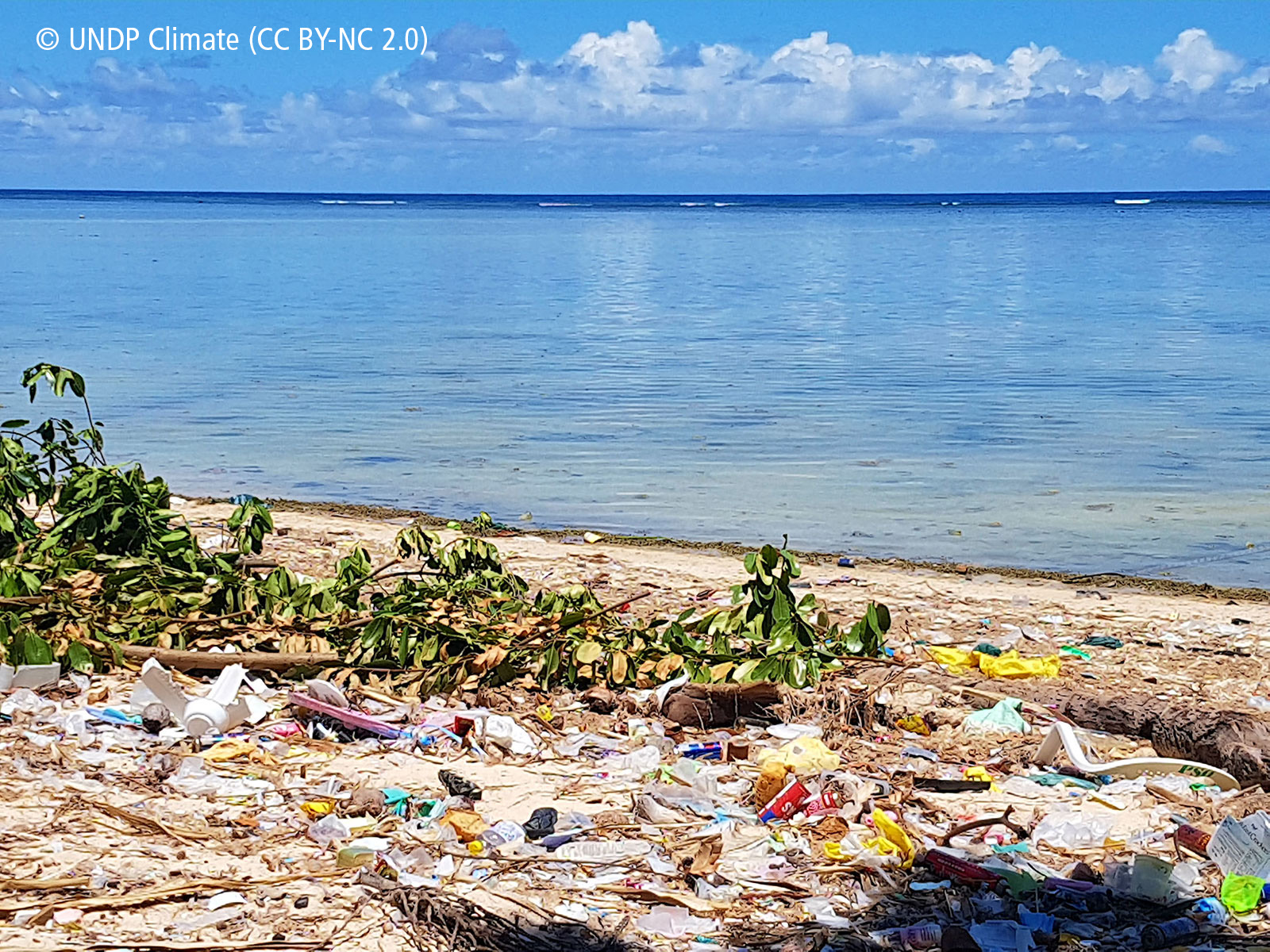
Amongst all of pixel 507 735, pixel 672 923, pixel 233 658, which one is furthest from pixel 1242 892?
pixel 233 658

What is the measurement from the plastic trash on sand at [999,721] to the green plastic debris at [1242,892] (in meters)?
1.23

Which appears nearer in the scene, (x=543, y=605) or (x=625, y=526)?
(x=543, y=605)

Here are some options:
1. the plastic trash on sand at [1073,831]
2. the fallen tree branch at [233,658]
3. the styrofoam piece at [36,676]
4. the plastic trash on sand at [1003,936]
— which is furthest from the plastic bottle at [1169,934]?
the styrofoam piece at [36,676]

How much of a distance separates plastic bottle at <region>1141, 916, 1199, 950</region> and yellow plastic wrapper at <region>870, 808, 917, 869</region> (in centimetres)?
62

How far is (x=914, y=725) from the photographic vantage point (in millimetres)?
4668

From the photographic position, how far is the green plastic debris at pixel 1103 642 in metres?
6.04

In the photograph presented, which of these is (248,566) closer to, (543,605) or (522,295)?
(543,605)

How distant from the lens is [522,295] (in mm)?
26812

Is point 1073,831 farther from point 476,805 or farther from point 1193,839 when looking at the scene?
point 476,805

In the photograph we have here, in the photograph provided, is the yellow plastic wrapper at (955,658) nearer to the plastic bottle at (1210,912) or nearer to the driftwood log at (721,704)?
the driftwood log at (721,704)

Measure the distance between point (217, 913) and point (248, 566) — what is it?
2.83 m

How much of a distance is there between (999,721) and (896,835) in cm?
111

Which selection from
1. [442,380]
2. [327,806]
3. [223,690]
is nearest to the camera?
[327,806]

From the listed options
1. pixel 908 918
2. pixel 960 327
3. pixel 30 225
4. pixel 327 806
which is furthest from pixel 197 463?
pixel 30 225
